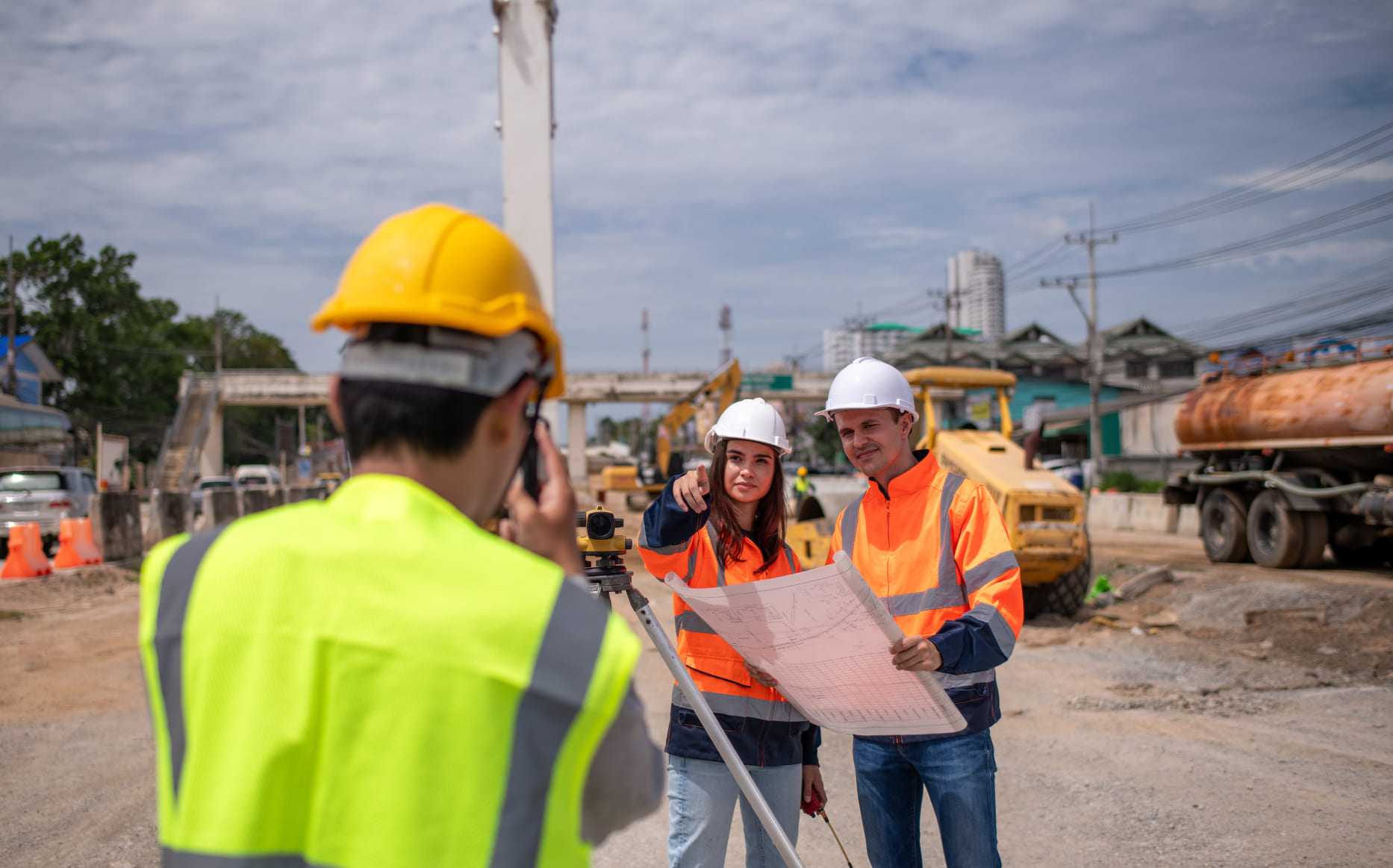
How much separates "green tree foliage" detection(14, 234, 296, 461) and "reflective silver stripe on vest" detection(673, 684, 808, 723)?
171 ft

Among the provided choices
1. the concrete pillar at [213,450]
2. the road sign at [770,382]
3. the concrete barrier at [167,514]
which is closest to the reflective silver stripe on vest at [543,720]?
the concrete barrier at [167,514]

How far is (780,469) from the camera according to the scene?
319cm

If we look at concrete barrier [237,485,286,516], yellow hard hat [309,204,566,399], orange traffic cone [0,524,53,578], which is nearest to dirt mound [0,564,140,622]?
orange traffic cone [0,524,53,578]

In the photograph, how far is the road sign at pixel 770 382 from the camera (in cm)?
4388

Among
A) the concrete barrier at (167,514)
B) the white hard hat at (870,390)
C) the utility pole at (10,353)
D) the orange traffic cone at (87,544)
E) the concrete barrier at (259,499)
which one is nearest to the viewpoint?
the white hard hat at (870,390)

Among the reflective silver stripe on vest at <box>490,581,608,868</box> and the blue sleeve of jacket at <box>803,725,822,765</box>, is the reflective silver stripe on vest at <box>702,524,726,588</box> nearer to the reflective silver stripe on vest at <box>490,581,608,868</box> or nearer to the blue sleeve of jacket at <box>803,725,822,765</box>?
the blue sleeve of jacket at <box>803,725,822,765</box>

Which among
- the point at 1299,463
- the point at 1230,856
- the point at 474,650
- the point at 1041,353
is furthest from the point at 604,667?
the point at 1041,353

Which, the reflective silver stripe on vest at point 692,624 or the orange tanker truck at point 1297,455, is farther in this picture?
the orange tanker truck at point 1297,455

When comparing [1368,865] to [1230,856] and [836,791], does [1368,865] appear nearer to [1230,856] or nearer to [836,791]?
[1230,856]

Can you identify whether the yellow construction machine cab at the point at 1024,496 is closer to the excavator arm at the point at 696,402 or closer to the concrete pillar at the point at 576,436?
the excavator arm at the point at 696,402

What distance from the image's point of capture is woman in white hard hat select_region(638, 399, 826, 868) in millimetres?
2689

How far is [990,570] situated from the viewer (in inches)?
105

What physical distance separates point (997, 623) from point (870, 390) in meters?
0.82

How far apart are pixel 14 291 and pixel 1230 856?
45.5 metres
